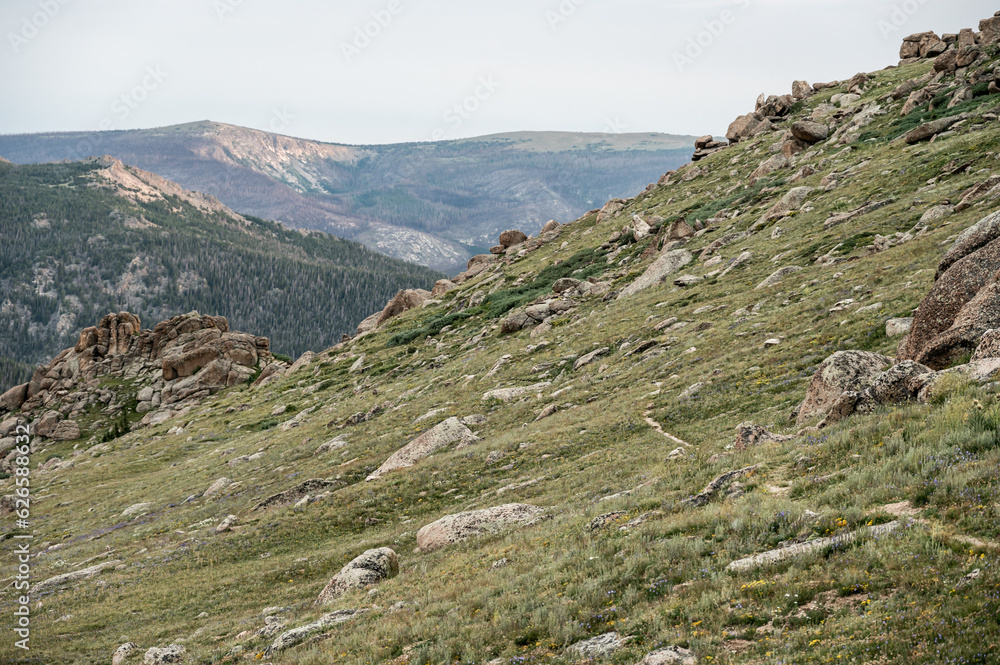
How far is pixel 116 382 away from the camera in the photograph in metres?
91.9

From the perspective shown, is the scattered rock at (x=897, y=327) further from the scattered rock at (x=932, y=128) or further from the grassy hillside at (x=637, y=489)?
the scattered rock at (x=932, y=128)

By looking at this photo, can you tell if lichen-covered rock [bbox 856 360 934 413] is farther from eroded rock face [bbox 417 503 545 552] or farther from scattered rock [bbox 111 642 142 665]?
scattered rock [bbox 111 642 142 665]

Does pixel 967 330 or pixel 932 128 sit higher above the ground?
pixel 932 128

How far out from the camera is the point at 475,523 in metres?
19.5

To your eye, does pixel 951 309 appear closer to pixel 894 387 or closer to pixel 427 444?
pixel 894 387

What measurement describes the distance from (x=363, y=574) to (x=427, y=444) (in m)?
13.1

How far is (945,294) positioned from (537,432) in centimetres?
1610

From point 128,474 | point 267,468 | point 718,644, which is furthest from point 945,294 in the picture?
point 128,474

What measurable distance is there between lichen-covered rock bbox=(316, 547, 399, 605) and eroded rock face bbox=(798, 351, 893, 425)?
12.5 metres

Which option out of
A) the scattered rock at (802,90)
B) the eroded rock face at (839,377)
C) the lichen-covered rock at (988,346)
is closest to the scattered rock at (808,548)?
the lichen-covered rock at (988,346)

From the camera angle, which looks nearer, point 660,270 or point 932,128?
point 932,128

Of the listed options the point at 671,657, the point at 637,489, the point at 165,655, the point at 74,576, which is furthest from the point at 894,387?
the point at 74,576

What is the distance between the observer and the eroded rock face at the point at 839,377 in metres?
16.4

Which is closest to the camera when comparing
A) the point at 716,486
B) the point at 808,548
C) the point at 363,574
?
the point at 808,548
